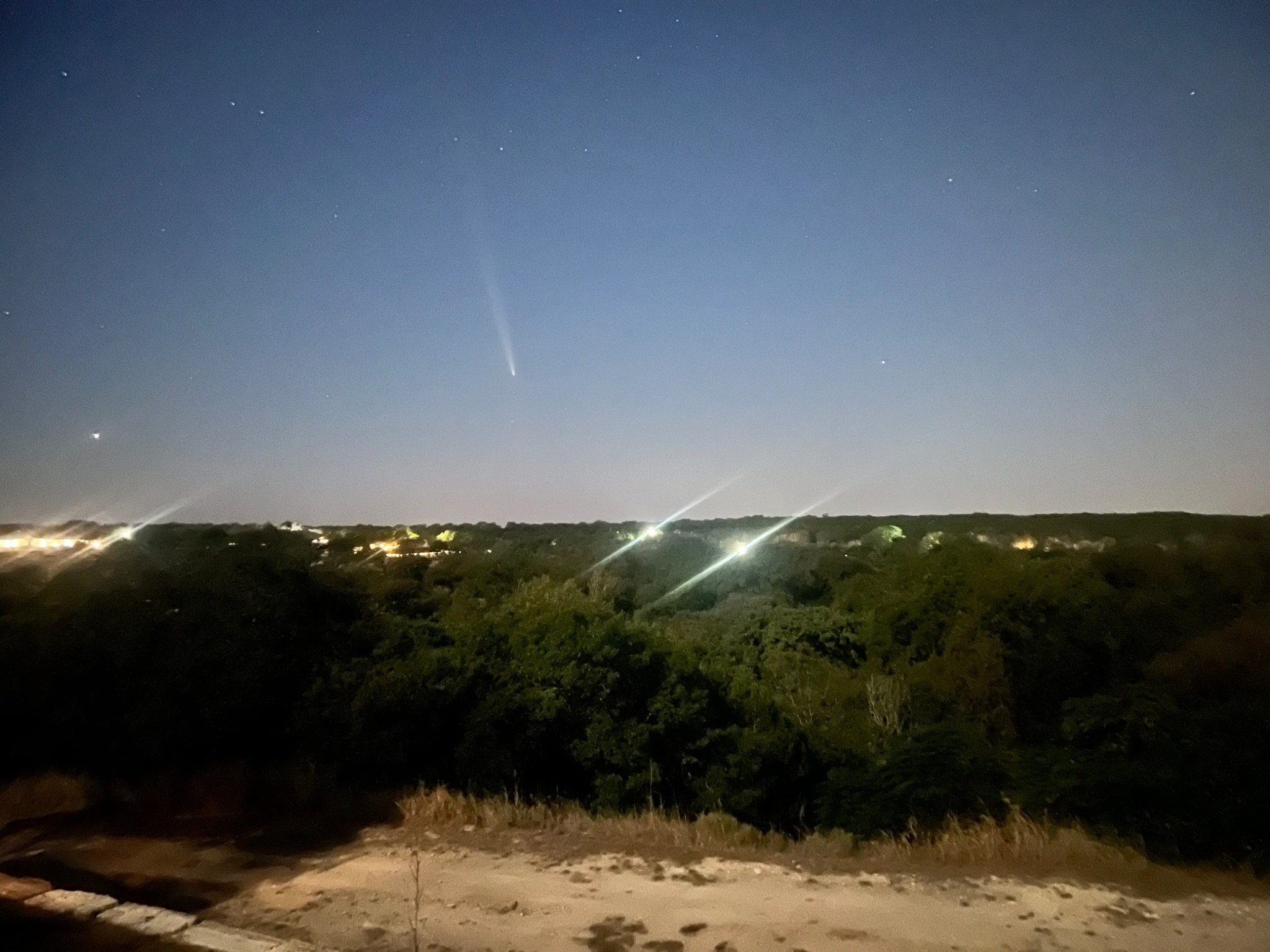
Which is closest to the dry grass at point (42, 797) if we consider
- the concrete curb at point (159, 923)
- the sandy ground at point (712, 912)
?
the concrete curb at point (159, 923)

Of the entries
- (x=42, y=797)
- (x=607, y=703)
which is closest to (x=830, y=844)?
(x=607, y=703)

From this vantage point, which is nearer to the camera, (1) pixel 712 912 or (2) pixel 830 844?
(1) pixel 712 912

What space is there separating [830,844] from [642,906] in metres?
2.36

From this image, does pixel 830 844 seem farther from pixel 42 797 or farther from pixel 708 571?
pixel 708 571

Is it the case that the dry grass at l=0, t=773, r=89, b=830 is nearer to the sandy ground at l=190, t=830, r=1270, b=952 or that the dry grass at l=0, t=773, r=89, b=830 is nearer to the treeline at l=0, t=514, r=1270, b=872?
the treeline at l=0, t=514, r=1270, b=872

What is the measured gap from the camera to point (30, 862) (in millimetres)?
7723

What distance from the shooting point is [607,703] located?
11.0 meters

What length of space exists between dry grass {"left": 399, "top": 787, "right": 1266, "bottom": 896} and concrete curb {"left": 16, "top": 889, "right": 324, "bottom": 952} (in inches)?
100.0

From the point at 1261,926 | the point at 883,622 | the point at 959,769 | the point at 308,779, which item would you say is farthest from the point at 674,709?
the point at 883,622

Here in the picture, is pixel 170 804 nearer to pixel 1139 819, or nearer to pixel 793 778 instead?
pixel 793 778

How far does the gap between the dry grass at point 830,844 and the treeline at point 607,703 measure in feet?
1.62

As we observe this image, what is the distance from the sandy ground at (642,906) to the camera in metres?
5.95

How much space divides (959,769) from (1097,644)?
7.13 metres

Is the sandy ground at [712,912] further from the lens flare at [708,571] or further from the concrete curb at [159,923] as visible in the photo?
the lens flare at [708,571]
